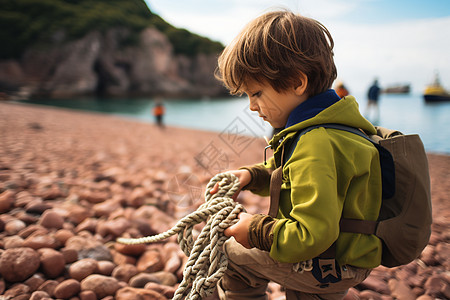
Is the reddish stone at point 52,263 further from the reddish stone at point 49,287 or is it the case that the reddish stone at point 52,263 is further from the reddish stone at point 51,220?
the reddish stone at point 51,220

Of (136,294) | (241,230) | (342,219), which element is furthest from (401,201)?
(136,294)

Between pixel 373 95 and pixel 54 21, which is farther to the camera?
pixel 54 21

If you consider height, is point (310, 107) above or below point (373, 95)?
above

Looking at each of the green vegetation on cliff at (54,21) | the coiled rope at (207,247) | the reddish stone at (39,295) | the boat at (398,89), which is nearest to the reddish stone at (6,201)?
the reddish stone at (39,295)

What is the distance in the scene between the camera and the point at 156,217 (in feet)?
7.22

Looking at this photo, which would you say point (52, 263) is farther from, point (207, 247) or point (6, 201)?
point (207, 247)

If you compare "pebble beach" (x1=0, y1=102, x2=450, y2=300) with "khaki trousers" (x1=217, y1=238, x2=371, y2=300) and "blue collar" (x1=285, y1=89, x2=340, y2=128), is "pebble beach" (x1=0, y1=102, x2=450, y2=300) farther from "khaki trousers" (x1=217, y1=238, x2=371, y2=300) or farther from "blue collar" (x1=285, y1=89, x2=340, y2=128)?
"blue collar" (x1=285, y1=89, x2=340, y2=128)

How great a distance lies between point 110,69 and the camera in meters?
46.0

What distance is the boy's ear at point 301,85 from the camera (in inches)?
41.7

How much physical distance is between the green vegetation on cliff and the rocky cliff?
1165 millimetres

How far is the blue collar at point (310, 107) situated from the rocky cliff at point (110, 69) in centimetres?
3696

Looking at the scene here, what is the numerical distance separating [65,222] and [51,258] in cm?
46

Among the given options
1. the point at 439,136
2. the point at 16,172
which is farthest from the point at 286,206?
the point at 439,136

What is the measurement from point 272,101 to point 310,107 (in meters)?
0.15
